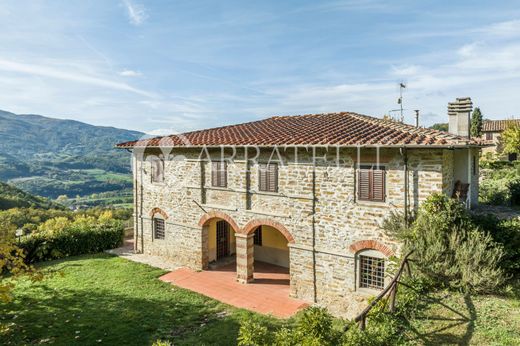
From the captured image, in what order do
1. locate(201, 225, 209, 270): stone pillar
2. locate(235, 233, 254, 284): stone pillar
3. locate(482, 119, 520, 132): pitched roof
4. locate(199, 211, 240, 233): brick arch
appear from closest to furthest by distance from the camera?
1. locate(235, 233, 254, 284): stone pillar
2. locate(199, 211, 240, 233): brick arch
3. locate(201, 225, 209, 270): stone pillar
4. locate(482, 119, 520, 132): pitched roof

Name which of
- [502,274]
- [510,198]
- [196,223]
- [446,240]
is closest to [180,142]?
[196,223]

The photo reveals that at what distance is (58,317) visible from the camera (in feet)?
36.3

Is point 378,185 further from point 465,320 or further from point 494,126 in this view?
point 494,126

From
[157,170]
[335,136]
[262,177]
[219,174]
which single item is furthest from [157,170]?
[335,136]

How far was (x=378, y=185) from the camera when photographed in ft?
36.5

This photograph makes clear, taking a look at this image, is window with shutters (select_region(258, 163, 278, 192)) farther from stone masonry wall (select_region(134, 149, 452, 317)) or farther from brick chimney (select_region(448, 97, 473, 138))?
brick chimney (select_region(448, 97, 473, 138))

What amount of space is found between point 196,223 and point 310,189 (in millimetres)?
6555

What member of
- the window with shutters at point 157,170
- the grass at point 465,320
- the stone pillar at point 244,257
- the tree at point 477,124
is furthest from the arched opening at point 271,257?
the tree at point 477,124

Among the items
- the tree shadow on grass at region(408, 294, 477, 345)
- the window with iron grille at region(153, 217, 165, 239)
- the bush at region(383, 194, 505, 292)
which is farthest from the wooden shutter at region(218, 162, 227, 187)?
the tree shadow on grass at region(408, 294, 477, 345)

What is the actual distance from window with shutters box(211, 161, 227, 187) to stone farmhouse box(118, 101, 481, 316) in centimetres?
5

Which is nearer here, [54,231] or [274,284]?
[274,284]

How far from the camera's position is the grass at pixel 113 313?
9.62m

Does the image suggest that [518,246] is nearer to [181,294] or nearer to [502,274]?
[502,274]

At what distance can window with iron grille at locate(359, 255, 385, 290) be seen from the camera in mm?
11297
